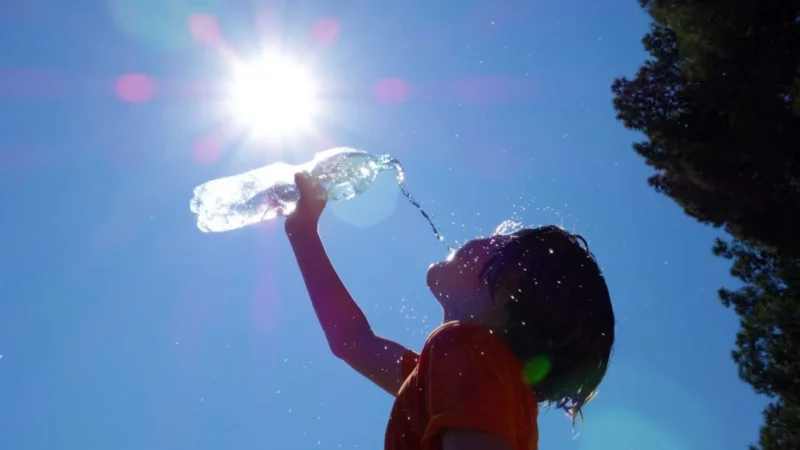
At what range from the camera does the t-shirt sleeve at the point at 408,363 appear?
7.41 feet

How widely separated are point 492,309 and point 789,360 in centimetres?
871

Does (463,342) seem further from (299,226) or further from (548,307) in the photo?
(299,226)

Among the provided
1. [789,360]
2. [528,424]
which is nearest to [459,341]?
[528,424]

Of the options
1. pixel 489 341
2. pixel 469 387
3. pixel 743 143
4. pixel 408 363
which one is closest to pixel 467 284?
pixel 408 363

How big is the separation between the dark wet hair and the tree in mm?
6368

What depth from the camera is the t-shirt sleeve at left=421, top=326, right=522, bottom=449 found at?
1587 mm

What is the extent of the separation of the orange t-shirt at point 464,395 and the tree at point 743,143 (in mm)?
6874

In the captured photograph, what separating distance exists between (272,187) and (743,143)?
19.3 ft

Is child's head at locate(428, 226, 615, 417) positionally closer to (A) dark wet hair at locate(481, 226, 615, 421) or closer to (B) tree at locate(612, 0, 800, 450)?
(A) dark wet hair at locate(481, 226, 615, 421)

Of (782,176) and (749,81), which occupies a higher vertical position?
(749,81)

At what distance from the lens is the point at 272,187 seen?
4660mm

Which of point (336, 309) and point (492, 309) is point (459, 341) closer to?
point (492, 309)

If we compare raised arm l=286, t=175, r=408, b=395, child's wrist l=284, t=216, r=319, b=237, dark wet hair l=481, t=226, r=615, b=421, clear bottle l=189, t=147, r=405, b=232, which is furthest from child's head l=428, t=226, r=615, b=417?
clear bottle l=189, t=147, r=405, b=232

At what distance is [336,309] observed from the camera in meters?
2.58
